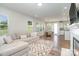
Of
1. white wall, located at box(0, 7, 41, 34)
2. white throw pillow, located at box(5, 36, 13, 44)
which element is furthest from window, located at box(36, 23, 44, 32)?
white throw pillow, located at box(5, 36, 13, 44)

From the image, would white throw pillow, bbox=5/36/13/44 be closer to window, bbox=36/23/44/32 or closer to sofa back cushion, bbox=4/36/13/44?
sofa back cushion, bbox=4/36/13/44

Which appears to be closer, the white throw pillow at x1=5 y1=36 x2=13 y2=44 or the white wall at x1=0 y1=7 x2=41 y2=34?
the white wall at x1=0 y1=7 x2=41 y2=34

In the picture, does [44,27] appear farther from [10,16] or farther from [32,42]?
[10,16]

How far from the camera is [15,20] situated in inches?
132

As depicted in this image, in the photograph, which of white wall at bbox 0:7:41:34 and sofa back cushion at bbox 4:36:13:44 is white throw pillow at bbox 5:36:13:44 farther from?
white wall at bbox 0:7:41:34

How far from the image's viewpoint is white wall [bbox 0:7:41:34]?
2951 millimetres

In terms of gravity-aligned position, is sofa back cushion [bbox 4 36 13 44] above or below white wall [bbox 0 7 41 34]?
below

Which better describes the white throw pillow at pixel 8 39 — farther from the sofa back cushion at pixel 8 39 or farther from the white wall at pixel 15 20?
the white wall at pixel 15 20

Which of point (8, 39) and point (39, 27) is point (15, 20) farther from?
point (39, 27)

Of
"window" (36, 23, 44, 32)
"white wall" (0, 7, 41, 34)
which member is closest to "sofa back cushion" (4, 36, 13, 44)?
"white wall" (0, 7, 41, 34)

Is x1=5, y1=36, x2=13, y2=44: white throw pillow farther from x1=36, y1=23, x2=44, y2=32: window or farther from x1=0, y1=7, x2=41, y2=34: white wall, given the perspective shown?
x1=36, y1=23, x2=44, y2=32: window

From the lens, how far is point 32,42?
3285 millimetres

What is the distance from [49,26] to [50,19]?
0.26 meters

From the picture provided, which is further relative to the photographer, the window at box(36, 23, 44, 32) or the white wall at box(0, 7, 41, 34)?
the window at box(36, 23, 44, 32)
